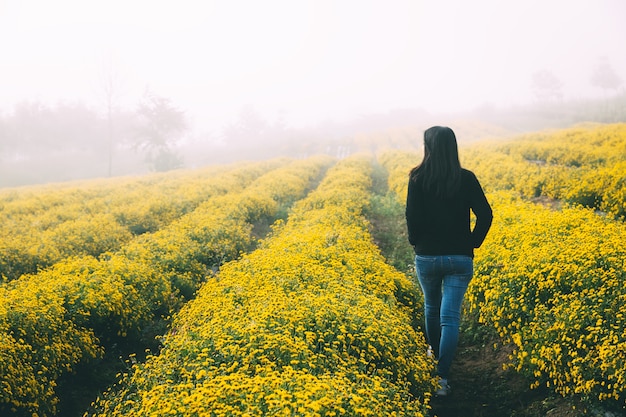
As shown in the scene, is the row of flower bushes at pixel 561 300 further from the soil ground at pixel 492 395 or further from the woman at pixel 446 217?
the woman at pixel 446 217

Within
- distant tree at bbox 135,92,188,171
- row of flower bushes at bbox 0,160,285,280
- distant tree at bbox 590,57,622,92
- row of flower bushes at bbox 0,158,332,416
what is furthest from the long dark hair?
distant tree at bbox 590,57,622,92

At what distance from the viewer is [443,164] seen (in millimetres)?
5094

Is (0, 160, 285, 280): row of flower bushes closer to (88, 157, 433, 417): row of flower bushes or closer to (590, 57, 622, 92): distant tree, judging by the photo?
(88, 157, 433, 417): row of flower bushes

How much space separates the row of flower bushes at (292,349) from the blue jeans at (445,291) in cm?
35

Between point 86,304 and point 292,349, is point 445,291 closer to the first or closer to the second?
point 292,349

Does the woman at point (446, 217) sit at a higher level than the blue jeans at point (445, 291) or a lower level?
higher

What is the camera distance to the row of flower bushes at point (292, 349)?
12.6 feet

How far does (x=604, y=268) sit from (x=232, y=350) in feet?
17.2

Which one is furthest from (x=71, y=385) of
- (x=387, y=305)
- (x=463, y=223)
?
(x=463, y=223)

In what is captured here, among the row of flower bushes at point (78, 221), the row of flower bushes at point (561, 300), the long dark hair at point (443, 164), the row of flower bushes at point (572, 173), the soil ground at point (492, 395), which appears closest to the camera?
the row of flower bushes at point (561, 300)

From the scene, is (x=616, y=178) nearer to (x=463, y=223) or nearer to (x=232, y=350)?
(x=463, y=223)

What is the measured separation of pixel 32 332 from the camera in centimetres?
643

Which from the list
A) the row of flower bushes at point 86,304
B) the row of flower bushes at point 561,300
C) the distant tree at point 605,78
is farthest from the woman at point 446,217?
the distant tree at point 605,78

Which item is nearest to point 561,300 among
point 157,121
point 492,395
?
point 492,395
